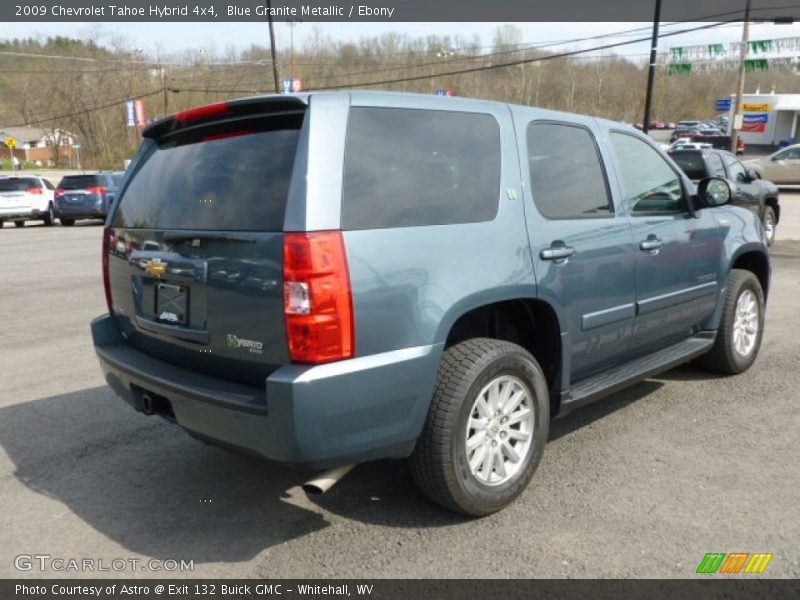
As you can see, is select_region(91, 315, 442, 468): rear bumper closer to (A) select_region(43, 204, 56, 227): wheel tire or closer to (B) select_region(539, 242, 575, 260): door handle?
(B) select_region(539, 242, 575, 260): door handle

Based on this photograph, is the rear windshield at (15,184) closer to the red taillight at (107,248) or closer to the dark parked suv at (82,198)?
the dark parked suv at (82,198)

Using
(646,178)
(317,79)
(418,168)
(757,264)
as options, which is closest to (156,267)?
(418,168)

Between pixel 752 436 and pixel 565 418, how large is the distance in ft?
3.68

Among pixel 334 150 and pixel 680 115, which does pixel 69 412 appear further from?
pixel 680 115

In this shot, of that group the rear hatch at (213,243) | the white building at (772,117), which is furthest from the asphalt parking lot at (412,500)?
the white building at (772,117)

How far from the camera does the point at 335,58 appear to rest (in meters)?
42.3

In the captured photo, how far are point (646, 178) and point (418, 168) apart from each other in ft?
6.61

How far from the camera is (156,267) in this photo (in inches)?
123

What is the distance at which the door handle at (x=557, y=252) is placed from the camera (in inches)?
133

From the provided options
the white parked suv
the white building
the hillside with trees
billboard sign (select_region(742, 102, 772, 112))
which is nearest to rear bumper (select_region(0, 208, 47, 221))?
the white parked suv

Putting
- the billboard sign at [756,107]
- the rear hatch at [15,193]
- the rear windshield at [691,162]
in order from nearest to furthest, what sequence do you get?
the rear windshield at [691,162] < the rear hatch at [15,193] < the billboard sign at [756,107]

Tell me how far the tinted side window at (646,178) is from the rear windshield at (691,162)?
6.96m

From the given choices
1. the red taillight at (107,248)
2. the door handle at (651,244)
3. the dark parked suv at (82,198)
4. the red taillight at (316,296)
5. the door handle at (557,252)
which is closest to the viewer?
the red taillight at (316,296)

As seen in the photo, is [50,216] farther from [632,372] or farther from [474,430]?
[474,430]
